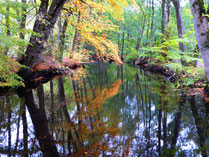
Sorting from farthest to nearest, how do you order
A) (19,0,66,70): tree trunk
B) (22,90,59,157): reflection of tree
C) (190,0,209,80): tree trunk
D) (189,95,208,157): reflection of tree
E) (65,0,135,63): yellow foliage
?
(65,0,135,63): yellow foliage, (19,0,66,70): tree trunk, (22,90,59,157): reflection of tree, (189,95,208,157): reflection of tree, (190,0,209,80): tree trunk

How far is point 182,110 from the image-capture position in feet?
Answer: 17.8

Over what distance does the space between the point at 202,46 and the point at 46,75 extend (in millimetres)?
13246

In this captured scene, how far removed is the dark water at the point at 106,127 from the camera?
11.2ft

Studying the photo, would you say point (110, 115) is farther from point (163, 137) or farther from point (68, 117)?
point (163, 137)

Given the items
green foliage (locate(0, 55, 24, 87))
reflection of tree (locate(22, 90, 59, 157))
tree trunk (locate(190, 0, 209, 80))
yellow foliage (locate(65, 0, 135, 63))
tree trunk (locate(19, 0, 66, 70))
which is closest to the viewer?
tree trunk (locate(190, 0, 209, 80))

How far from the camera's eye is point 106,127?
4.47 m

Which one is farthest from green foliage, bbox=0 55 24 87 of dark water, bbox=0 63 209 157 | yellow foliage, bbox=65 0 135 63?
yellow foliage, bbox=65 0 135 63

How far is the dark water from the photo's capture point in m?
3.41

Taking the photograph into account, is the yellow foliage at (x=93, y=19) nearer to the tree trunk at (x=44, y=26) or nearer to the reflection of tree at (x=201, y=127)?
the tree trunk at (x=44, y=26)

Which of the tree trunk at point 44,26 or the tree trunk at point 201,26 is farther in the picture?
the tree trunk at point 44,26

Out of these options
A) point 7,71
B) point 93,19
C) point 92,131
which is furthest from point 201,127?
point 93,19

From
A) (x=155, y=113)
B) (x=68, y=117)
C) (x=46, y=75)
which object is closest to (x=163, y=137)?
(x=155, y=113)

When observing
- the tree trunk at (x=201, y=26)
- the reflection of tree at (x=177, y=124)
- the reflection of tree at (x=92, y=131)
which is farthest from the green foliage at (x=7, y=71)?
the tree trunk at (x=201, y=26)

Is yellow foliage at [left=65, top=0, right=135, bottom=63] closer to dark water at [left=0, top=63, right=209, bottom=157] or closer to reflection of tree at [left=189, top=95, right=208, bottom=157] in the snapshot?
dark water at [left=0, top=63, right=209, bottom=157]
